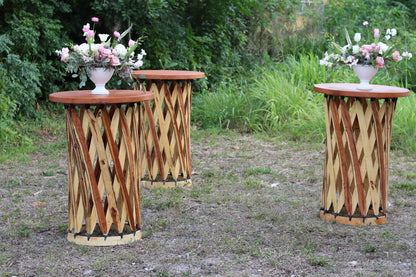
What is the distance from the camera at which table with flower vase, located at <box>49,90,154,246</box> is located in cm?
365

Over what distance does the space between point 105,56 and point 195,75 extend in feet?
5.48

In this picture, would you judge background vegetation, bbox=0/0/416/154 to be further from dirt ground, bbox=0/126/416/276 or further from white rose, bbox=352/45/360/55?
white rose, bbox=352/45/360/55

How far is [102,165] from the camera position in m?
3.70

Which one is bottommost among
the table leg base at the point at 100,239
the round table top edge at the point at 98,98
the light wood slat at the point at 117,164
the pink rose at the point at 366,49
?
the table leg base at the point at 100,239

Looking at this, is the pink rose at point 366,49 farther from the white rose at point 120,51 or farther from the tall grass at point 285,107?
the tall grass at point 285,107

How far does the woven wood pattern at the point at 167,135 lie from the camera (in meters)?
5.23

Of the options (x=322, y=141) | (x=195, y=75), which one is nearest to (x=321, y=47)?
(x=322, y=141)

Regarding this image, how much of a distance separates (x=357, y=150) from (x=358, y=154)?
0.10 feet

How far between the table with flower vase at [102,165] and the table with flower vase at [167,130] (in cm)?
127

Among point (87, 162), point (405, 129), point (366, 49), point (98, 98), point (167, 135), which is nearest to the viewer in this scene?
point (98, 98)

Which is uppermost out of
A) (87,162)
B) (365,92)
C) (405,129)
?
(365,92)

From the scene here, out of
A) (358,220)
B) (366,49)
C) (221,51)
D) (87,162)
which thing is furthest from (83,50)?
(221,51)

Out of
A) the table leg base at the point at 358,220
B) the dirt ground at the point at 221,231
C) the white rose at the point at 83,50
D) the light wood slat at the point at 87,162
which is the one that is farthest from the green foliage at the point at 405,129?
the white rose at the point at 83,50

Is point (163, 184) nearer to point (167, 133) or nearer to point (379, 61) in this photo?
point (167, 133)
